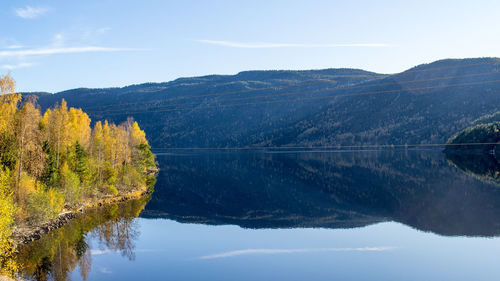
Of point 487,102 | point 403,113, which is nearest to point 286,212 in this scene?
point 487,102

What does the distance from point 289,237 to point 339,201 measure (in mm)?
20015

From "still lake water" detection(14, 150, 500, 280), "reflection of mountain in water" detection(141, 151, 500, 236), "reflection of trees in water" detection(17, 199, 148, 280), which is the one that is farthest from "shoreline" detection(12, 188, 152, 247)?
"reflection of mountain in water" detection(141, 151, 500, 236)

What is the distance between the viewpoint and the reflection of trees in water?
2465 centimetres

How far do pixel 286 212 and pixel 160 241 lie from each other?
16768 mm

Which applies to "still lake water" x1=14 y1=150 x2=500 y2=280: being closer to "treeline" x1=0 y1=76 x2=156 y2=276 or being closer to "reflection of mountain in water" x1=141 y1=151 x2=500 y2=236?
"reflection of mountain in water" x1=141 y1=151 x2=500 y2=236

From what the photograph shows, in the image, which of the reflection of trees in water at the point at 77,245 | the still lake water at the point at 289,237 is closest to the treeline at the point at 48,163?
the reflection of trees in water at the point at 77,245

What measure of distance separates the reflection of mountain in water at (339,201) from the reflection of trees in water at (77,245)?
19.6ft

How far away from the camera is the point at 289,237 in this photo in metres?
34.1

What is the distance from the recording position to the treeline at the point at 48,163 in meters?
31.5

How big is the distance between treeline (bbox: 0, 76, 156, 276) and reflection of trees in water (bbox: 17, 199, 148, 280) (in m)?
1.58

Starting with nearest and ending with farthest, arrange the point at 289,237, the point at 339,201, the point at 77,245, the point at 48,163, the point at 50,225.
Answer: the point at 77,245
the point at 50,225
the point at 289,237
the point at 48,163
the point at 339,201

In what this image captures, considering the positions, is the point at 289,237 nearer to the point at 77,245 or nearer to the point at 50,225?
the point at 77,245

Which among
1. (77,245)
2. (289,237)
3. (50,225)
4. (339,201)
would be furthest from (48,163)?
(339,201)

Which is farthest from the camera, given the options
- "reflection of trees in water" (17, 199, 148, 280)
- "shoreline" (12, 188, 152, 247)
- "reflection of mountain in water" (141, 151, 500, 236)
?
"reflection of mountain in water" (141, 151, 500, 236)
